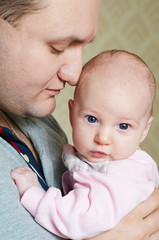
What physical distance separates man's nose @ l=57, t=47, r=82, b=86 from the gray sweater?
11.1 inches

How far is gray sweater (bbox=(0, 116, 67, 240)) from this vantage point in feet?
2.77

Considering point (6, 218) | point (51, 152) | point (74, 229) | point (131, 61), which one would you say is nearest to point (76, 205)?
point (74, 229)

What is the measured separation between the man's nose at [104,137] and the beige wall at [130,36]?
136 cm

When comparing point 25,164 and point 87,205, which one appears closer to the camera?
point 87,205

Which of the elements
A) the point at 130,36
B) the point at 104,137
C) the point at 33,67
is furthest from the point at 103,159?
the point at 130,36

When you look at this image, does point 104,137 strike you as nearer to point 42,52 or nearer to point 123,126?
point 123,126

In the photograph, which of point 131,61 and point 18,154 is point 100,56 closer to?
point 131,61

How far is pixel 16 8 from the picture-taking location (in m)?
0.98

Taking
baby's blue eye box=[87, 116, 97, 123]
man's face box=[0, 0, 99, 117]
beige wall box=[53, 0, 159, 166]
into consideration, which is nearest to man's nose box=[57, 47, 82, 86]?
man's face box=[0, 0, 99, 117]

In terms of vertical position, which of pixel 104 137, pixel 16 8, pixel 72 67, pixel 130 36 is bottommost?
pixel 130 36

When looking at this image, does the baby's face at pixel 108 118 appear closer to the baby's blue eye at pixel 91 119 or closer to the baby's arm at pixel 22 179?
the baby's blue eye at pixel 91 119

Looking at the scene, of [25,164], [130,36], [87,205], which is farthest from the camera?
[130,36]

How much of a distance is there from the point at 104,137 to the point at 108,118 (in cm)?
6

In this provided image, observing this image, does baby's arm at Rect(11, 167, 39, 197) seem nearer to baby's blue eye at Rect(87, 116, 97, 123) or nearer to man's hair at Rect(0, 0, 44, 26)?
baby's blue eye at Rect(87, 116, 97, 123)
